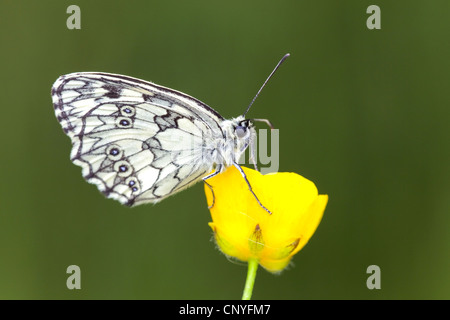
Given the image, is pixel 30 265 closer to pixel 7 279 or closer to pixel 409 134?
→ pixel 7 279

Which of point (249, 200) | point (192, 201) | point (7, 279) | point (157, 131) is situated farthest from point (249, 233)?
point (7, 279)

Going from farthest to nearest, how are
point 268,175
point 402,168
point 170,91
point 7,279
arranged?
point 402,168 < point 7,279 < point 170,91 < point 268,175

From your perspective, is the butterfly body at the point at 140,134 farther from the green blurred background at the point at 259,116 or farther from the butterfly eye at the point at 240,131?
→ the green blurred background at the point at 259,116

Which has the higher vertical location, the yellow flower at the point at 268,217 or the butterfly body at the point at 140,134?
the butterfly body at the point at 140,134

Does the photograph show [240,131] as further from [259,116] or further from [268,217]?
[259,116]

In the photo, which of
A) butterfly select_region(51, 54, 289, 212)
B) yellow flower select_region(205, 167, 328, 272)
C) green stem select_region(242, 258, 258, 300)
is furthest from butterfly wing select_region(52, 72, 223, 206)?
green stem select_region(242, 258, 258, 300)

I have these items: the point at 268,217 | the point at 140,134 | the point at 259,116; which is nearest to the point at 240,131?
the point at 140,134

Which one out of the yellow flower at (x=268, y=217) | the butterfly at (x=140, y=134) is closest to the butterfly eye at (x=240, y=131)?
the butterfly at (x=140, y=134)

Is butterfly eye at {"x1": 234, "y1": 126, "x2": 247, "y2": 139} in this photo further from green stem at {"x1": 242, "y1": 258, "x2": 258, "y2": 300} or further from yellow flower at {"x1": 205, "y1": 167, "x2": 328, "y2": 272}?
green stem at {"x1": 242, "y1": 258, "x2": 258, "y2": 300}
